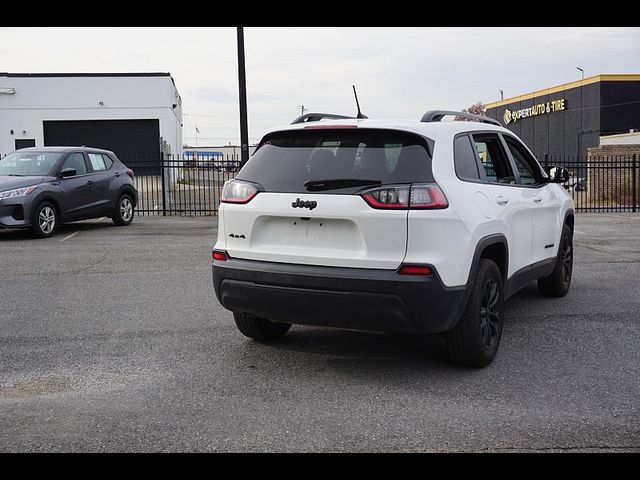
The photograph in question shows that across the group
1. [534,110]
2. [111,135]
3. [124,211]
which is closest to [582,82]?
[534,110]

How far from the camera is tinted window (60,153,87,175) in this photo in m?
13.5

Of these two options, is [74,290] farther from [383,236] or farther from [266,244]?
[383,236]

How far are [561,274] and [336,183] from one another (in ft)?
12.0

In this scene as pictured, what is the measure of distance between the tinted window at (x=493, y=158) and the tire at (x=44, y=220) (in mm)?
8818

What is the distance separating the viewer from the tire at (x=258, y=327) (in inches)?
229

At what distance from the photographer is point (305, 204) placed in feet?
16.2

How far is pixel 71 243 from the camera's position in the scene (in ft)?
40.3

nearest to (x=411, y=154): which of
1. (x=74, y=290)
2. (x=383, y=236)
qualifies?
(x=383, y=236)

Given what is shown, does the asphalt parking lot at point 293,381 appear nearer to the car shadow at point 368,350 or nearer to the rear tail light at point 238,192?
the car shadow at point 368,350

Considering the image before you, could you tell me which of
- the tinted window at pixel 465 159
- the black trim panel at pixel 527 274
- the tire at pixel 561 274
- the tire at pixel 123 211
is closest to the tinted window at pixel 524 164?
the black trim panel at pixel 527 274

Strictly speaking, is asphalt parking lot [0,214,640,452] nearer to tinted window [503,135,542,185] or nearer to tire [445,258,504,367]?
tire [445,258,504,367]

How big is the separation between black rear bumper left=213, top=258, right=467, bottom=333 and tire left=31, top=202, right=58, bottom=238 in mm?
8568
